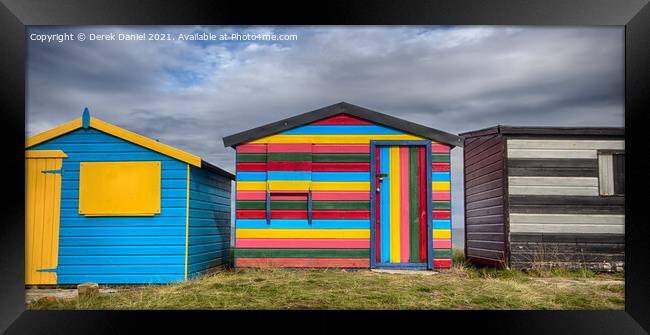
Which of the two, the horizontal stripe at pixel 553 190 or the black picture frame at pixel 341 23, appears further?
the horizontal stripe at pixel 553 190

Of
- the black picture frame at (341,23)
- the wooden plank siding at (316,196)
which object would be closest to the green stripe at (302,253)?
the wooden plank siding at (316,196)

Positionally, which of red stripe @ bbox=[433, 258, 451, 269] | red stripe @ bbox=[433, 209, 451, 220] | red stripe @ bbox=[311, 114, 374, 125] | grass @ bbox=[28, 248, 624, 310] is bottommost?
grass @ bbox=[28, 248, 624, 310]

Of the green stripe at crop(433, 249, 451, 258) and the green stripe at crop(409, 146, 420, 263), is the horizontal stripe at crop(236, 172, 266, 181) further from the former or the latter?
the green stripe at crop(433, 249, 451, 258)

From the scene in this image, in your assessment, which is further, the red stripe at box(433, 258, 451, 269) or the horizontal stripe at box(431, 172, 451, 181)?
the horizontal stripe at box(431, 172, 451, 181)

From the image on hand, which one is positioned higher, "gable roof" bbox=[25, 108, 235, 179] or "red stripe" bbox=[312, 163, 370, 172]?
"gable roof" bbox=[25, 108, 235, 179]

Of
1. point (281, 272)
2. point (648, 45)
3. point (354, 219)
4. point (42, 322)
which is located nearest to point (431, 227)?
point (354, 219)

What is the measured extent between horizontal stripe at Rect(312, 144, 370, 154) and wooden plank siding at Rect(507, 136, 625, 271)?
9.30ft

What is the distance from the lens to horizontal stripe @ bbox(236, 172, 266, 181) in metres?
10.1

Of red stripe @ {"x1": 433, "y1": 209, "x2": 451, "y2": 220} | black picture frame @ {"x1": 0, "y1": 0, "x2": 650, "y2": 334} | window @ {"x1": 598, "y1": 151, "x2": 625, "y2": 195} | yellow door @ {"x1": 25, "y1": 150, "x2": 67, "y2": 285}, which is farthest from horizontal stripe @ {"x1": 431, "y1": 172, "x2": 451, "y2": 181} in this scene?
yellow door @ {"x1": 25, "y1": 150, "x2": 67, "y2": 285}

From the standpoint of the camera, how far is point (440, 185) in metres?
10.1

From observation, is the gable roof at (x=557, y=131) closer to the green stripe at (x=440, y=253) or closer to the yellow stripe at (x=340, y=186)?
the green stripe at (x=440, y=253)

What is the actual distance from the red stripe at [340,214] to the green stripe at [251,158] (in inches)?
53.8

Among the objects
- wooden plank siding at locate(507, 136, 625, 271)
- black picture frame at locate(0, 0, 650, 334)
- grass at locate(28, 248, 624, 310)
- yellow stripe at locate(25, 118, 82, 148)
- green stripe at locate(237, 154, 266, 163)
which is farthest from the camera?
wooden plank siding at locate(507, 136, 625, 271)

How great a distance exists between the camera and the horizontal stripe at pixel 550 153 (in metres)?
10.5
